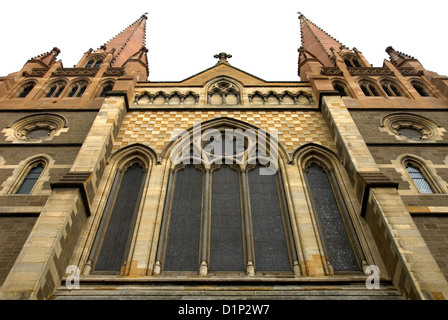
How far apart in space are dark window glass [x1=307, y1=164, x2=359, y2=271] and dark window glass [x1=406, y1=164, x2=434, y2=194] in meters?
2.28

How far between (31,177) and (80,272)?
4.07 m

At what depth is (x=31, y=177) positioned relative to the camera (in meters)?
11.6

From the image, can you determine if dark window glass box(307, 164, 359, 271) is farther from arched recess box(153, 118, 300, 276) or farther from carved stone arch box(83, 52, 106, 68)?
carved stone arch box(83, 52, 106, 68)

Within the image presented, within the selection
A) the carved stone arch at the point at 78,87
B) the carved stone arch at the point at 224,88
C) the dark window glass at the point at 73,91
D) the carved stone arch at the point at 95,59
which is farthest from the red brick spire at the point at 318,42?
the dark window glass at the point at 73,91

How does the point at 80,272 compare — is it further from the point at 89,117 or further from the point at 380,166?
the point at 380,166

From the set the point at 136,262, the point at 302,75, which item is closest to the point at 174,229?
the point at 136,262

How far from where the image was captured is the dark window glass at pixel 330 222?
9.46m

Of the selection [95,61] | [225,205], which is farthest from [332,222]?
[95,61]

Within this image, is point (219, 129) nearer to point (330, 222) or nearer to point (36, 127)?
point (330, 222)

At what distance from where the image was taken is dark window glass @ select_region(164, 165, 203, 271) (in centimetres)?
954

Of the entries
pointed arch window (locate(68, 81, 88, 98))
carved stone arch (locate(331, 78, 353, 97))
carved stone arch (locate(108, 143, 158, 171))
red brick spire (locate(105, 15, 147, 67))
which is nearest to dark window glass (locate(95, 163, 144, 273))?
carved stone arch (locate(108, 143, 158, 171))

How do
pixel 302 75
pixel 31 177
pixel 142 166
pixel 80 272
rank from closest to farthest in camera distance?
pixel 80 272, pixel 31 177, pixel 142 166, pixel 302 75

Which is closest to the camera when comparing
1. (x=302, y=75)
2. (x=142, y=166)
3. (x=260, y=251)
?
(x=260, y=251)

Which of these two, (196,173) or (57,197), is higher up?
(196,173)
